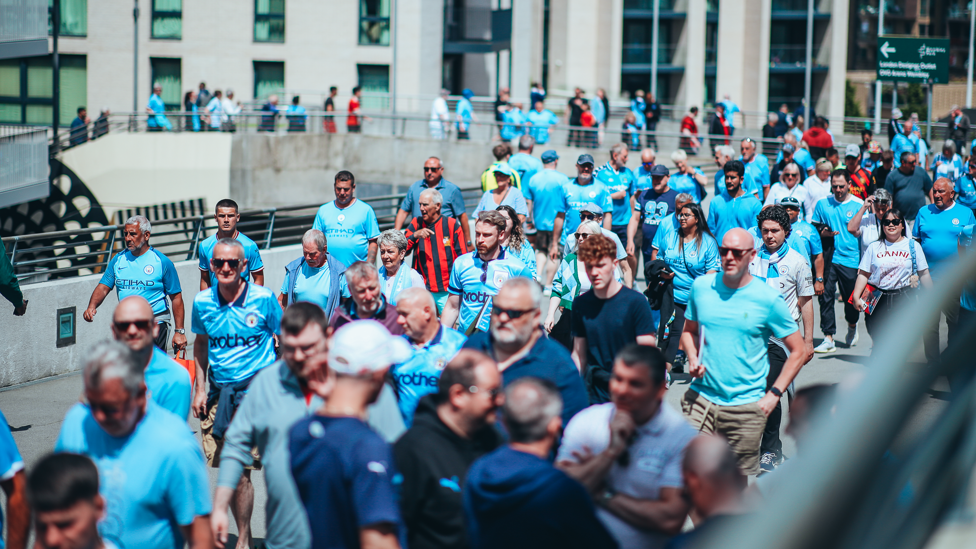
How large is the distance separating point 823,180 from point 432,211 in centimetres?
716

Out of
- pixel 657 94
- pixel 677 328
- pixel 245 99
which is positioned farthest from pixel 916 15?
pixel 677 328

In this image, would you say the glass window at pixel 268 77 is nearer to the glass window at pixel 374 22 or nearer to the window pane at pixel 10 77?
the glass window at pixel 374 22

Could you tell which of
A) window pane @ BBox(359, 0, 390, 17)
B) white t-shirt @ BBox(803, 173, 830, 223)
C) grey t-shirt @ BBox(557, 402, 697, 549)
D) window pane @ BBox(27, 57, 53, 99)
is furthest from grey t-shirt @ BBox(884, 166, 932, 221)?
window pane @ BBox(27, 57, 53, 99)

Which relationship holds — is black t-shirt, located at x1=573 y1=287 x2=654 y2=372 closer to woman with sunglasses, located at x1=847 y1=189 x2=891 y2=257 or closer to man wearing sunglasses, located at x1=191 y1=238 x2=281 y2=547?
man wearing sunglasses, located at x1=191 y1=238 x2=281 y2=547

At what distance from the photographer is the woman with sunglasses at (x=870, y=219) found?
33.8 feet

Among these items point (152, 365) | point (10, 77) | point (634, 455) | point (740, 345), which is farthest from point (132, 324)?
point (10, 77)

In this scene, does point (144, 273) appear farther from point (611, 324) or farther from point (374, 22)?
point (374, 22)

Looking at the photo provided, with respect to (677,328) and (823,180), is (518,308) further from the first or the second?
(823,180)

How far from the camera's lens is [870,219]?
11.1m

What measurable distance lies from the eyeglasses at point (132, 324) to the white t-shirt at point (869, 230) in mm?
8417

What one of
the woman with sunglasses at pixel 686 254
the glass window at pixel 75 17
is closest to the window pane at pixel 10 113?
the glass window at pixel 75 17

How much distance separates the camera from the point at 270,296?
6551mm

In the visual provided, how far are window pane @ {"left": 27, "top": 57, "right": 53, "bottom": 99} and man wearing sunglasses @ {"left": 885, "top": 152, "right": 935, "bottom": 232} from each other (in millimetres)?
34607

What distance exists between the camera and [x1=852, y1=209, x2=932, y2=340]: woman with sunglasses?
9656mm
